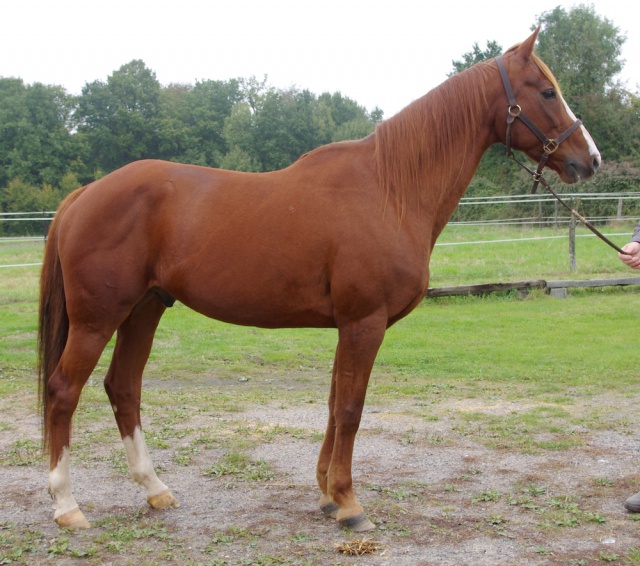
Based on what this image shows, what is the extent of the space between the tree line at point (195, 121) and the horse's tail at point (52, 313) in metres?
33.7

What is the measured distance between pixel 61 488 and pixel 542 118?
134 inches

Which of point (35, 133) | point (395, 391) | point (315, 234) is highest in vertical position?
point (35, 133)

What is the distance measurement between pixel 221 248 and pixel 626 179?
89.6 feet

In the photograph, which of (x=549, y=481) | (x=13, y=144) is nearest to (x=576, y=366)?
(x=549, y=481)

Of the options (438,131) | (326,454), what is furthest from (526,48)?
(326,454)

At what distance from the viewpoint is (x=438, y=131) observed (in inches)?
142

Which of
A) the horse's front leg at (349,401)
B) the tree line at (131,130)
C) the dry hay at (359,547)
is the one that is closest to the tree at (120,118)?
the tree line at (131,130)

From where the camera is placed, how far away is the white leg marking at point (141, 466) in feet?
12.4

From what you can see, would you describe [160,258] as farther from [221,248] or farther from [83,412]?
[83,412]

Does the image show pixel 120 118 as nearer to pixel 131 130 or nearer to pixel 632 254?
pixel 131 130

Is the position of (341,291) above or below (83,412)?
above

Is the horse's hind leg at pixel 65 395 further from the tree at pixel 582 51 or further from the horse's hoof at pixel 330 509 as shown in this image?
the tree at pixel 582 51

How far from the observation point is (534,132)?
3578 millimetres

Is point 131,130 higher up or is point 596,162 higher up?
point 131,130
